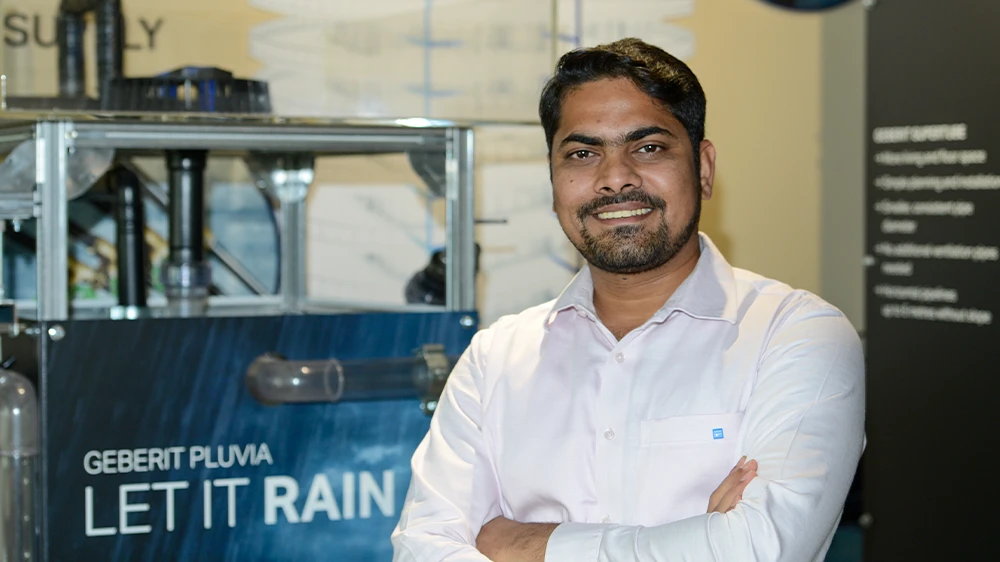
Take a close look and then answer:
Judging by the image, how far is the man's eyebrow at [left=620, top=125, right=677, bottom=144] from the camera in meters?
1.45

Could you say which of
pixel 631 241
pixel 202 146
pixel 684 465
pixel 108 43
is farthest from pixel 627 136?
pixel 108 43

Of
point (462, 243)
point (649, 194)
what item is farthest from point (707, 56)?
point (649, 194)

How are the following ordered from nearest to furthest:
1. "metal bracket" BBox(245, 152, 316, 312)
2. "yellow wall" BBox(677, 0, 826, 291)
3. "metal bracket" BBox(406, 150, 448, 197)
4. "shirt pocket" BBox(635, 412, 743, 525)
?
"shirt pocket" BBox(635, 412, 743, 525) → "metal bracket" BBox(406, 150, 448, 197) → "metal bracket" BBox(245, 152, 316, 312) → "yellow wall" BBox(677, 0, 826, 291)

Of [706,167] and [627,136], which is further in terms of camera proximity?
[706,167]

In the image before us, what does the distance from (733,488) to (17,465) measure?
1005 millimetres

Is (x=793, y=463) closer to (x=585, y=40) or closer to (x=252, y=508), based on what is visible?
(x=252, y=508)

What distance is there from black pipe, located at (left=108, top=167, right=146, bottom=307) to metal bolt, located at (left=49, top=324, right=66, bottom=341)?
0.49 metres

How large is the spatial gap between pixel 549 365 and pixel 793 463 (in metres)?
0.41

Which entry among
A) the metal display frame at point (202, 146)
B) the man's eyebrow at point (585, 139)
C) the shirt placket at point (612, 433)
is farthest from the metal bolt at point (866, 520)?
the man's eyebrow at point (585, 139)

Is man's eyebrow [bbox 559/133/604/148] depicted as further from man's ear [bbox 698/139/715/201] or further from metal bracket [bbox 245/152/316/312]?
metal bracket [bbox 245/152/316/312]

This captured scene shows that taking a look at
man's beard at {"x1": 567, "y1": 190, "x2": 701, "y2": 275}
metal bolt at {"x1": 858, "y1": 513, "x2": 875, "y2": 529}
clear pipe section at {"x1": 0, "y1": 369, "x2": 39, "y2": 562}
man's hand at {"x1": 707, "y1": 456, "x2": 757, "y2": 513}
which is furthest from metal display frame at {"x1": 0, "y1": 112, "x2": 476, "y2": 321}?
metal bolt at {"x1": 858, "y1": 513, "x2": 875, "y2": 529}

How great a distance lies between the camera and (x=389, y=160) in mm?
2234

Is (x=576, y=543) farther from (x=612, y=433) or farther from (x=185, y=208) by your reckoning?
(x=185, y=208)

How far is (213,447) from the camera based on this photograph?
5.33 feet
